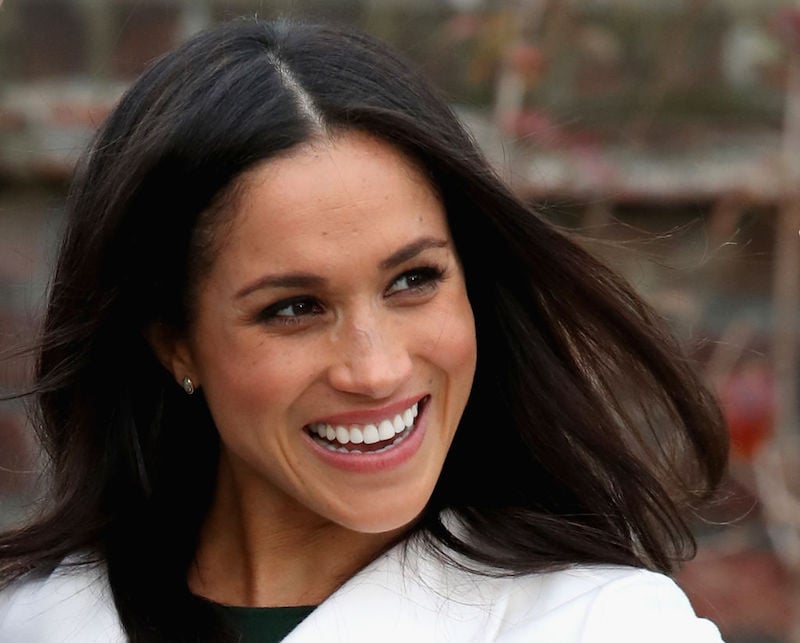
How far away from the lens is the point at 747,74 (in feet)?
14.2

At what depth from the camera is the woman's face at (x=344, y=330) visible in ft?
6.82

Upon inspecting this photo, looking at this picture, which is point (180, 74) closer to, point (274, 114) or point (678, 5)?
point (274, 114)

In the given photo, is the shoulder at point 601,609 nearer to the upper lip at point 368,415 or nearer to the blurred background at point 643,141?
the upper lip at point 368,415

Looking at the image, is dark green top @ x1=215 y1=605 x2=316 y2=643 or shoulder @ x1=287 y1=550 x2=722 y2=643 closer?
shoulder @ x1=287 y1=550 x2=722 y2=643

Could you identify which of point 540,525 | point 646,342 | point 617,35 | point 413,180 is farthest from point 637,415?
point 617,35

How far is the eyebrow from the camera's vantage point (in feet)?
6.83

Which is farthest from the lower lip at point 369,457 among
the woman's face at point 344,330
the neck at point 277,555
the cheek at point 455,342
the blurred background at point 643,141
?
the blurred background at point 643,141

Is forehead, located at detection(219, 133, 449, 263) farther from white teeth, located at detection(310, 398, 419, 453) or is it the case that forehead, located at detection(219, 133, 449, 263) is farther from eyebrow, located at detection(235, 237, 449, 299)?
white teeth, located at detection(310, 398, 419, 453)

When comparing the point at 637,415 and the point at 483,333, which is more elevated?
the point at 483,333

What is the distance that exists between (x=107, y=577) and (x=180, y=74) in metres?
0.69

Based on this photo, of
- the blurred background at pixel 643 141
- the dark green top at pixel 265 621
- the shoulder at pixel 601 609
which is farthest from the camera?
the blurred background at pixel 643 141

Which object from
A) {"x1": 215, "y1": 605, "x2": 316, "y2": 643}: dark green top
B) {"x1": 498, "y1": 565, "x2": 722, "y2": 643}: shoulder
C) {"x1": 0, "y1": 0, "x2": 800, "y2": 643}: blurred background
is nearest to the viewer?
{"x1": 498, "y1": 565, "x2": 722, "y2": 643}: shoulder

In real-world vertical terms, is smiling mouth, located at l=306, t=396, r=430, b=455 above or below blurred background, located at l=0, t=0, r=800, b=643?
above

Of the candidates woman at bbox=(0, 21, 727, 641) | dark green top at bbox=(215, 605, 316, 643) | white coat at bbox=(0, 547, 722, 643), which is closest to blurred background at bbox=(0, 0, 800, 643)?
woman at bbox=(0, 21, 727, 641)
